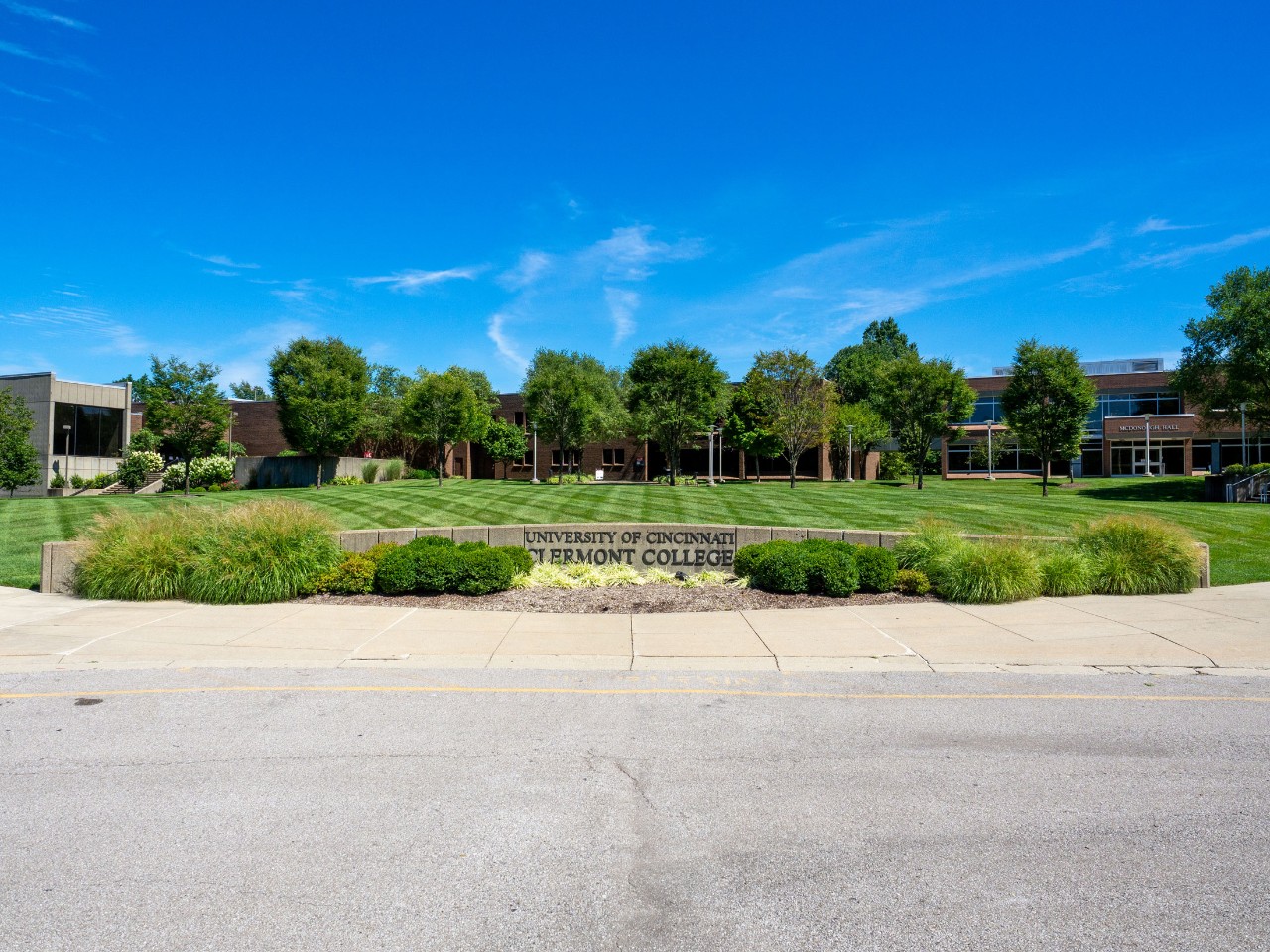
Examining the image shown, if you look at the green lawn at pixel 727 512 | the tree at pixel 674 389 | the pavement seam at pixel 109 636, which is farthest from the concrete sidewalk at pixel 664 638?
the tree at pixel 674 389

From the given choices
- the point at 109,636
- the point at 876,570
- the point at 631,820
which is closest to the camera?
the point at 631,820

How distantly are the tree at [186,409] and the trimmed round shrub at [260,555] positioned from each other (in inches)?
833

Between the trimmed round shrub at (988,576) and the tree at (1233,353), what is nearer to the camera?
the trimmed round shrub at (988,576)

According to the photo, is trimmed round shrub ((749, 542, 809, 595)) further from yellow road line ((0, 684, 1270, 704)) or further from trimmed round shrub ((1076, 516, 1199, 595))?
yellow road line ((0, 684, 1270, 704))

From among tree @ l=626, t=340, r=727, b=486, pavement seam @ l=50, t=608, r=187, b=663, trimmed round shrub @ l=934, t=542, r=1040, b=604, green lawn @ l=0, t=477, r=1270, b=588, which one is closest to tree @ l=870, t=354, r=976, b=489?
green lawn @ l=0, t=477, r=1270, b=588

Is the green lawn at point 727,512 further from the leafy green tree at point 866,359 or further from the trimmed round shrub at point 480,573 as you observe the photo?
the leafy green tree at point 866,359

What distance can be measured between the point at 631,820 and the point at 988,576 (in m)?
8.99

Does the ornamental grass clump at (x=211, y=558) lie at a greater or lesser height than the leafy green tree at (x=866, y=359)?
lesser

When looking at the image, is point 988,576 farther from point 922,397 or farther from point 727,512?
point 922,397

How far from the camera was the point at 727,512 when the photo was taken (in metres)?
21.6

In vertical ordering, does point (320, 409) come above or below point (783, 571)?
above

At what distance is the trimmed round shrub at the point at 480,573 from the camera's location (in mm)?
12148

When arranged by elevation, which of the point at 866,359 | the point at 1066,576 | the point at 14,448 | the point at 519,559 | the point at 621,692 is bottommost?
the point at 621,692

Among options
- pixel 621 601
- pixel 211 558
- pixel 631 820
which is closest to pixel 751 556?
pixel 621 601
